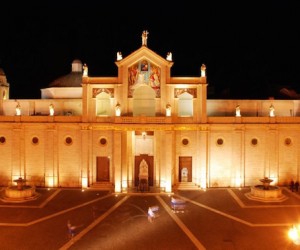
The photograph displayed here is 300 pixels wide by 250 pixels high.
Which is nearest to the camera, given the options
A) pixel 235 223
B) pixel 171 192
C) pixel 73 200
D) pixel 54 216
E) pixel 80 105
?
pixel 235 223

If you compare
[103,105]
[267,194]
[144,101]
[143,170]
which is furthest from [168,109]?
[267,194]

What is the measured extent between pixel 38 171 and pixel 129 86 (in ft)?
45.6

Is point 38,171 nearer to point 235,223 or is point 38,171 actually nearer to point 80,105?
point 80,105

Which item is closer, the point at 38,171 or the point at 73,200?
the point at 73,200

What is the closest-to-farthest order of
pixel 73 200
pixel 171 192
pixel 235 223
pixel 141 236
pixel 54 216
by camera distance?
pixel 141 236, pixel 235 223, pixel 54 216, pixel 73 200, pixel 171 192

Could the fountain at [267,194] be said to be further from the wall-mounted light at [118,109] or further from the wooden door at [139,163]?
the wall-mounted light at [118,109]

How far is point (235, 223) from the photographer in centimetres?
2834

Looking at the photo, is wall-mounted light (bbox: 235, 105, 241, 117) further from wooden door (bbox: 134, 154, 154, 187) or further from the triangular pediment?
wooden door (bbox: 134, 154, 154, 187)

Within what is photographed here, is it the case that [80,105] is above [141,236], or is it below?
above

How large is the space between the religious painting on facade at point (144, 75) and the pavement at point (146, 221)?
38.5ft

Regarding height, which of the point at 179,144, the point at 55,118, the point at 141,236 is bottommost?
the point at 141,236

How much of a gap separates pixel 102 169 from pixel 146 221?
1273cm

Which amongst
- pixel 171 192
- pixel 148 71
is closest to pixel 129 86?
pixel 148 71

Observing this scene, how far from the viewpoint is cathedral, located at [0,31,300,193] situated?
39.5 m
